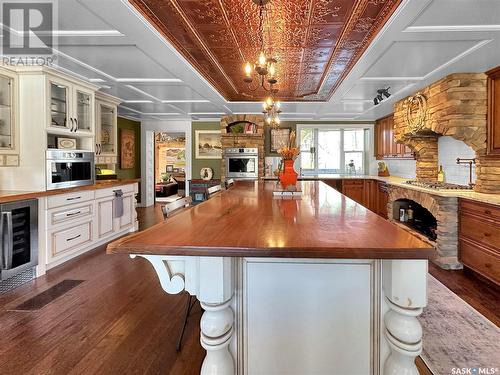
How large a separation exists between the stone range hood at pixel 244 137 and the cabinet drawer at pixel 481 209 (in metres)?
4.74

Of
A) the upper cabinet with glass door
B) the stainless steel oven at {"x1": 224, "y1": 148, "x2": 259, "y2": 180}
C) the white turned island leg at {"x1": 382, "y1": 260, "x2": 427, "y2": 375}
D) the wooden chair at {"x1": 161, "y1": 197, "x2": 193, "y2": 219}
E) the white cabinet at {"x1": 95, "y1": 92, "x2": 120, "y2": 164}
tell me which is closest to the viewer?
the white turned island leg at {"x1": 382, "y1": 260, "x2": 427, "y2": 375}

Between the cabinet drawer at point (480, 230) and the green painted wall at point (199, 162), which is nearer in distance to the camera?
the cabinet drawer at point (480, 230)

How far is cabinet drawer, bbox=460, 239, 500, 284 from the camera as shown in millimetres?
2981

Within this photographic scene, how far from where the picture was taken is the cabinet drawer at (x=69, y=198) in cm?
356

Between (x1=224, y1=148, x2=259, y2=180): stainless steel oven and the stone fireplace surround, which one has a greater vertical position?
(x1=224, y1=148, x2=259, y2=180): stainless steel oven

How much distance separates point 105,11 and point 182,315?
2339mm

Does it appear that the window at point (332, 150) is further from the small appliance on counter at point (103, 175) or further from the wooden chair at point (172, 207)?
the wooden chair at point (172, 207)

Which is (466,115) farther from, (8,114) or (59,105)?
(8,114)

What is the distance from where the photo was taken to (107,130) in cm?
539

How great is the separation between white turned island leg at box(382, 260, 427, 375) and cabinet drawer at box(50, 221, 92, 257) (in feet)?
11.8

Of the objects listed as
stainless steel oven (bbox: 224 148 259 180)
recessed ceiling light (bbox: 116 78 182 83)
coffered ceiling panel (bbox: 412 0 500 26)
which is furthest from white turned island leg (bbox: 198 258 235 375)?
stainless steel oven (bbox: 224 148 259 180)

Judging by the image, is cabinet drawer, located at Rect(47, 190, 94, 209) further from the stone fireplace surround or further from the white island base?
the stone fireplace surround

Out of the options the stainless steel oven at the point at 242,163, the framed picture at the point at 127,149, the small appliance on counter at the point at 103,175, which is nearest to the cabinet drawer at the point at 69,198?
the small appliance on counter at the point at 103,175

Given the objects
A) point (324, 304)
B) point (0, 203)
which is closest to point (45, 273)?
point (0, 203)
